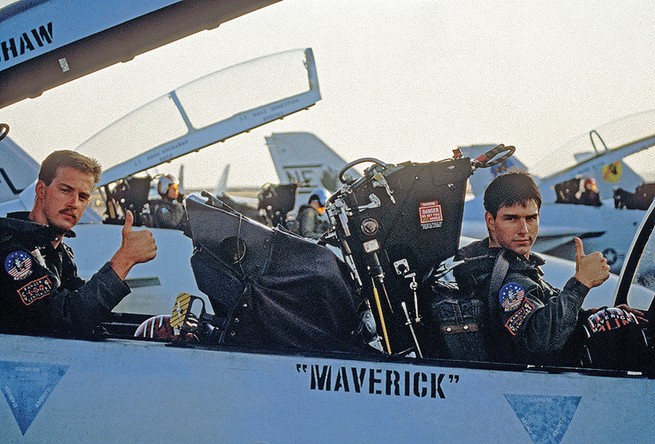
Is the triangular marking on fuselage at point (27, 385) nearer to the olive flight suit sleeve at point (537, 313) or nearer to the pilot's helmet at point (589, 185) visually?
the olive flight suit sleeve at point (537, 313)

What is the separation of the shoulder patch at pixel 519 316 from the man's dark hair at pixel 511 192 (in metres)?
0.38

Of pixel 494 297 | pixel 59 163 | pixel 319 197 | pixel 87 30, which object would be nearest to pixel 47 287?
pixel 59 163

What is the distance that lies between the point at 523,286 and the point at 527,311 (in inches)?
4.0

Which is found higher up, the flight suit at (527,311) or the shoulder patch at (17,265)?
the shoulder patch at (17,265)

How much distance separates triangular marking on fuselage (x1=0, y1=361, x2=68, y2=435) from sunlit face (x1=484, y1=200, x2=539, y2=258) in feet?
5.04

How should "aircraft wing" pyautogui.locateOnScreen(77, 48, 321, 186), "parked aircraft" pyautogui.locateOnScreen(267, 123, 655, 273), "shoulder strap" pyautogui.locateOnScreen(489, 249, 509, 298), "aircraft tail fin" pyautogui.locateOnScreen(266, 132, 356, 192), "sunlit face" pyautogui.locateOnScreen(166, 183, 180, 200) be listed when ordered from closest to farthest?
1. "shoulder strap" pyautogui.locateOnScreen(489, 249, 509, 298)
2. "aircraft wing" pyautogui.locateOnScreen(77, 48, 321, 186)
3. "sunlit face" pyautogui.locateOnScreen(166, 183, 180, 200)
4. "parked aircraft" pyautogui.locateOnScreen(267, 123, 655, 273)
5. "aircraft tail fin" pyautogui.locateOnScreen(266, 132, 356, 192)

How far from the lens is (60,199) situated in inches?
107

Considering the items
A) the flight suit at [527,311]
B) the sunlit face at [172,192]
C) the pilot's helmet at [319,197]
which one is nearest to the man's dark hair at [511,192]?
the flight suit at [527,311]

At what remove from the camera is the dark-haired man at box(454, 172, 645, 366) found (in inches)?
87.3

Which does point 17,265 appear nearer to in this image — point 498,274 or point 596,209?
point 498,274

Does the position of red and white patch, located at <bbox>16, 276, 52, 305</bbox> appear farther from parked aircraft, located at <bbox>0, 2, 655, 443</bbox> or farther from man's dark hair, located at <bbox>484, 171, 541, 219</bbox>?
man's dark hair, located at <bbox>484, 171, 541, 219</bbox>

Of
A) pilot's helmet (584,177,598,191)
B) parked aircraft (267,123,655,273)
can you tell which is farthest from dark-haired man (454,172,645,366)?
pilot's helmet (584,177,598,191)

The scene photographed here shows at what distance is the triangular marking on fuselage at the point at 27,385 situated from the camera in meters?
2.37

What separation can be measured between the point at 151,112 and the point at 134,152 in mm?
398
